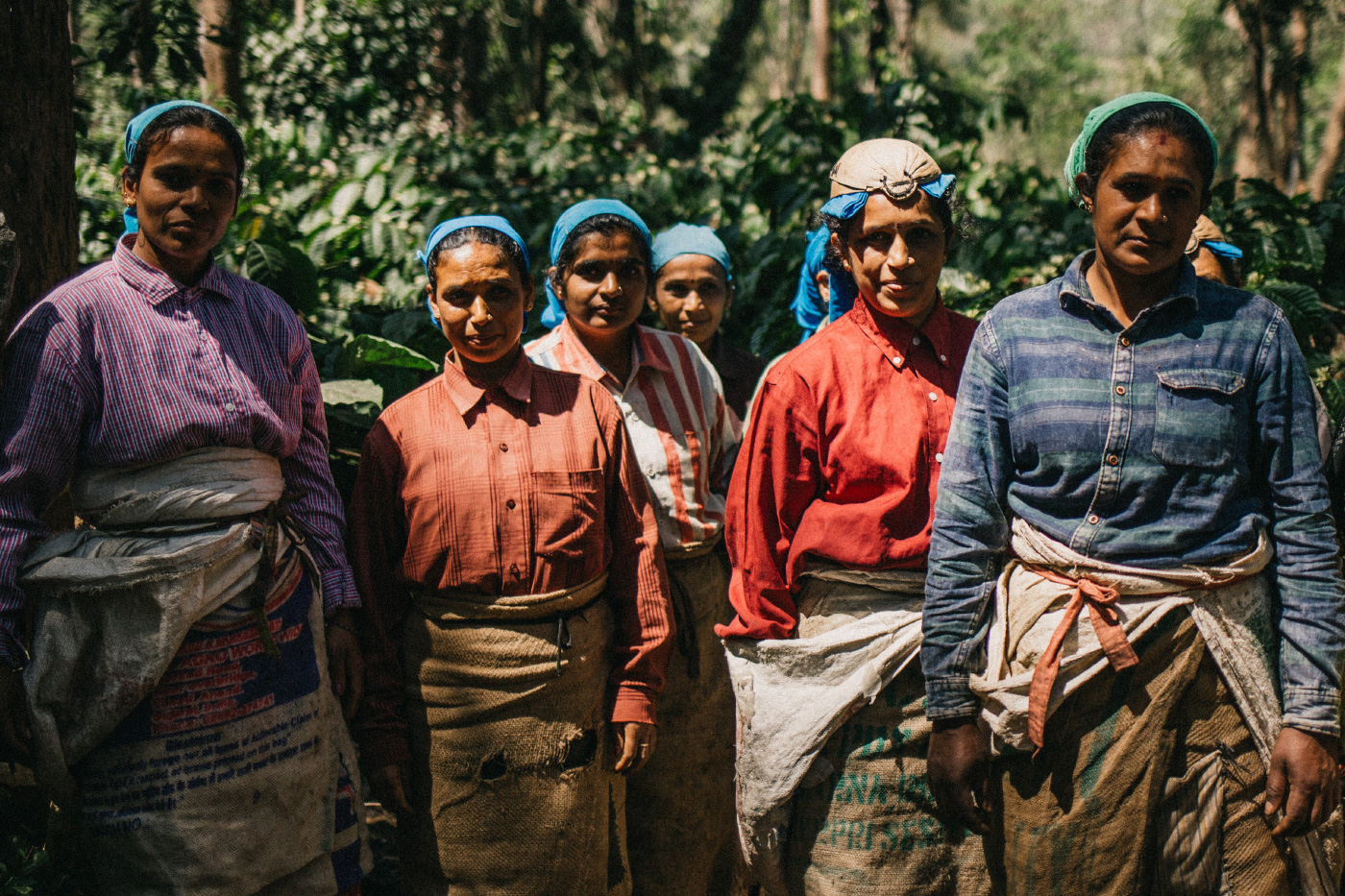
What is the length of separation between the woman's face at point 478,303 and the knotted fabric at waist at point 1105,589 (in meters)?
1.27

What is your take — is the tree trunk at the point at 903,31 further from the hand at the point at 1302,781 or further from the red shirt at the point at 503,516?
the hand at the point at 1302,781

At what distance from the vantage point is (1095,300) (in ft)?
6.13

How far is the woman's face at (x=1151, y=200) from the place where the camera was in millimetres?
1745

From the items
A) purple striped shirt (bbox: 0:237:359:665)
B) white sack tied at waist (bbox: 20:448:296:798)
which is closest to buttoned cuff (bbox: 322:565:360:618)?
purple striped shirt (bbox: 0:237:359:665)

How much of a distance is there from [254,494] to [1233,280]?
2705mm

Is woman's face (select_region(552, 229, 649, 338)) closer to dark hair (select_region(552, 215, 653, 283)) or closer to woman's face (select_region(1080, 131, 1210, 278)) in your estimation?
dark hair (select_region(552, 215, 653, 283))

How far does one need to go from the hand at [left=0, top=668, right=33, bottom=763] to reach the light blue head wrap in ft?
7.51

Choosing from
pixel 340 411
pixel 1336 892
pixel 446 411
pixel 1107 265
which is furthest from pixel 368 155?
pixel 1336 892

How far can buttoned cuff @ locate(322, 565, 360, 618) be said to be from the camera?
2287mm

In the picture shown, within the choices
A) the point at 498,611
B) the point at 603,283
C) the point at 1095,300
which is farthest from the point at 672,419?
the point at 1095,300

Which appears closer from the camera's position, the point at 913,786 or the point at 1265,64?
the point at 913,786

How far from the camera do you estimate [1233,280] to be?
306 centimetres

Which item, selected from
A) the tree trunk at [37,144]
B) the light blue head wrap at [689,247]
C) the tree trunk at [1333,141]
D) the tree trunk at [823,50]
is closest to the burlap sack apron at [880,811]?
the light blue head wrap at [689,247]

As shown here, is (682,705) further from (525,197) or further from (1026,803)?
(525,197)
